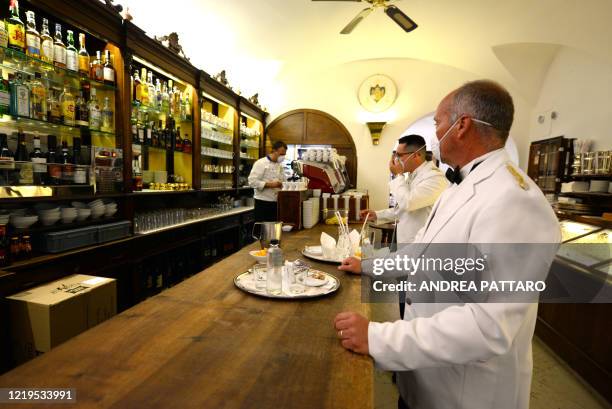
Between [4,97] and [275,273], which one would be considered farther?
[4,97]

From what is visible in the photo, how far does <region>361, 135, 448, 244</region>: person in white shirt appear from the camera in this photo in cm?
271

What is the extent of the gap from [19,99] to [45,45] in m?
0.46

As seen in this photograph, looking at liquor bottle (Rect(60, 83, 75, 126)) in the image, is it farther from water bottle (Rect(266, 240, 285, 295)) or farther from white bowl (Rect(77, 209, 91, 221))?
water bottle (Rect(266, 240, 285, 295))

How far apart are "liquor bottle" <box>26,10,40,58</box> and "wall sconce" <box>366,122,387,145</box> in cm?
521

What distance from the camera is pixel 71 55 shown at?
2.54 metres

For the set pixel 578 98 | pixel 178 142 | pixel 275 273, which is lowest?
pixel 275 273

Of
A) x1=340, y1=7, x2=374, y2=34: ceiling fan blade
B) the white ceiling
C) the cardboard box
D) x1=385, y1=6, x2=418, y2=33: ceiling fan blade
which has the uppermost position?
the white ceiling

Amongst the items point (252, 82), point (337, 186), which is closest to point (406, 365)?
point (337, 186)

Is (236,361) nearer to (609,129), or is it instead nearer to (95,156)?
(95,156)

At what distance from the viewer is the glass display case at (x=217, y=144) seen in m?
4.68

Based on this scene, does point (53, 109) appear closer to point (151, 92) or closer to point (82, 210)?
point (82, 210)

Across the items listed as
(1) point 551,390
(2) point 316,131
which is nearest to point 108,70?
(1) point 551,390

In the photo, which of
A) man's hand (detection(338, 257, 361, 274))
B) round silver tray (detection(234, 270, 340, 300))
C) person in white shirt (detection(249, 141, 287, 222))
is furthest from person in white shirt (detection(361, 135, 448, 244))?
person in white shirt (detection(249, 141, 287, 222))

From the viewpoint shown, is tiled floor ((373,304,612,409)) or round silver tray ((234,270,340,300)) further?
tiled floor ((373,304,612,409))
